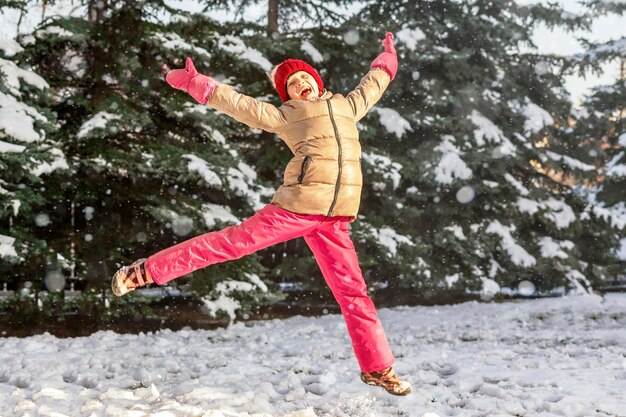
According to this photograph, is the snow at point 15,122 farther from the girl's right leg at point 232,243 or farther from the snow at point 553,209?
the snow at point 553,209

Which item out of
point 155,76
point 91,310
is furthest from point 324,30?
point 91,310

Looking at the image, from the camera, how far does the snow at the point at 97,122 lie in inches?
360

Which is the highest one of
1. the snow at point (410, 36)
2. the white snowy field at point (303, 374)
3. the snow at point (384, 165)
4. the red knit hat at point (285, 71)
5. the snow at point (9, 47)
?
the snow at point (410, 36)

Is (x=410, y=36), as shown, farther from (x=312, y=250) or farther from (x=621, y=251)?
(x=312, y=250)

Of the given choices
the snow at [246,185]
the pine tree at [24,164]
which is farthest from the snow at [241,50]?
the pine tree at [24,164]

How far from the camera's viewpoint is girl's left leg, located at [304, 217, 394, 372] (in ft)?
13.6

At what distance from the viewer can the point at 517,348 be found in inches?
337

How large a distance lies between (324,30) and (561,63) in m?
9.85

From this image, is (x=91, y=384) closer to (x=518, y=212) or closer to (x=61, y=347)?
(x=61, y=347)

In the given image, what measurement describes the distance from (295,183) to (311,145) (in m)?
0.27

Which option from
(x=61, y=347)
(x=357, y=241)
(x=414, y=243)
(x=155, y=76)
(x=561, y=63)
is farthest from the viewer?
(x=561, y=63)

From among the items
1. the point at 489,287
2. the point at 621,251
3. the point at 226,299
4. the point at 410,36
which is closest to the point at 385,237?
the point at 489,287

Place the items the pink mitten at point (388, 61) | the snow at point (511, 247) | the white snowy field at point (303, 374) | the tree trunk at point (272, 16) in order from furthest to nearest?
the snow at point (511, 247)
the tree trunk at point (272, 16)
the white snowy field at point (303, 374)
the pink mitten at point (388, 61)

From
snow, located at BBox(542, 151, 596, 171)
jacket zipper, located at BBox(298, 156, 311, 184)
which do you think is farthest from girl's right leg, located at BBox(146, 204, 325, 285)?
snow, located at BBox(542, 151, 596, 171)
